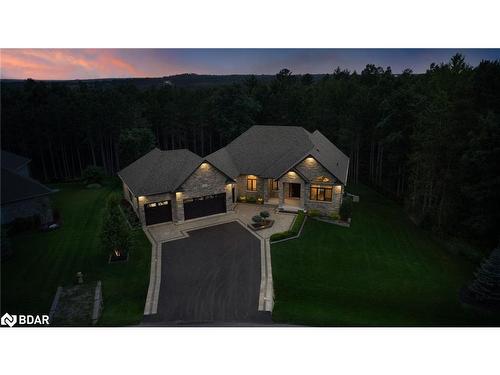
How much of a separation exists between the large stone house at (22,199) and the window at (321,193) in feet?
69.8

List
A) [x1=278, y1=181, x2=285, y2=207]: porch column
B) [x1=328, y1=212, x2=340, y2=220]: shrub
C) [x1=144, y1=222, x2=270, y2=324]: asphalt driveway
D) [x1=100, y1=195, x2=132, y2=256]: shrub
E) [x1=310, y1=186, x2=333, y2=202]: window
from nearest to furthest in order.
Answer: [x1=144, y1=222, x2=270, y2=324]: asphalt driveway → [x1=100, y1=195, x2=132, y2=256]: shrub → [x1=328, y1=212, x2=340, y2=220]: shrub → [x1=310, y1=186, x2=333, y2=202]: window → [x1=278, y1=181, x2=285, y2=207]: porch column

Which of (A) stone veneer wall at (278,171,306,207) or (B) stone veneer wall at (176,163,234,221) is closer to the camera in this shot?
(B) stone veneer wall at (176,163,234,221)

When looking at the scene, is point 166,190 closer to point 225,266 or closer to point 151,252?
point 151,252

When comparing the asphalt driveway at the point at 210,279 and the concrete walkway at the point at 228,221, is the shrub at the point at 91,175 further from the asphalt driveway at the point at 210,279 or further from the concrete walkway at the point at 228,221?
the asphalt driveway at the point at 210,279

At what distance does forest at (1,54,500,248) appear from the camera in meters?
22.0

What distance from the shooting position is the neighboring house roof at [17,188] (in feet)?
69.2

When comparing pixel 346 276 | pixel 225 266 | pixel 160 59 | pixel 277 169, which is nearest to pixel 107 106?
pixel 277 169

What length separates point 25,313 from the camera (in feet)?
46.9

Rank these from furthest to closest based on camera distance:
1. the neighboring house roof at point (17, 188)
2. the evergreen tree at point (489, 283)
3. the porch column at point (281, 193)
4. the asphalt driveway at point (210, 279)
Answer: the porch column at point (281, 193)
the neighboring house roof at point (17, 188)
the evergreen tree at point (489, 283)
the asphalt driveway at point (210, 279)

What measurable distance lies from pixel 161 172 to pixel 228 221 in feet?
23.2

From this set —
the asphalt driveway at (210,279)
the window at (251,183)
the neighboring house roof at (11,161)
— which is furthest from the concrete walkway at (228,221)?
the neighboring house roof at (11,161)

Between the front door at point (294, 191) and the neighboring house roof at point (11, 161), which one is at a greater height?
the neighboring house roof at point (11, 161)

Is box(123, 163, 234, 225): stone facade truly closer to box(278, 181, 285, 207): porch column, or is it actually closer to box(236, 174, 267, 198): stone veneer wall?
box(236, 174, 267, 198): stone veneer wall

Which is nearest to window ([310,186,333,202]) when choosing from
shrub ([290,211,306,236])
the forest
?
shrub ([290,211,306,236])
